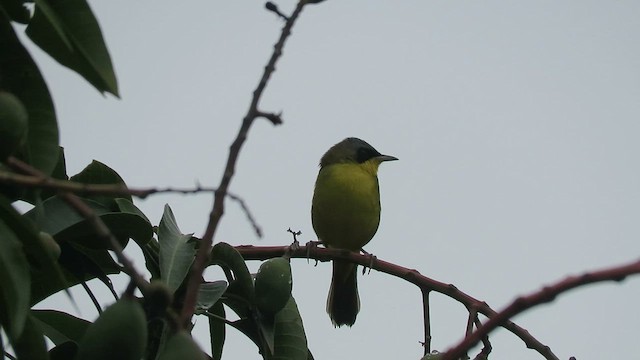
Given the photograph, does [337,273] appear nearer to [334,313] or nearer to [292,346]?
[334,313]

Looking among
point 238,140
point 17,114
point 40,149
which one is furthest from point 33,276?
point 238,140

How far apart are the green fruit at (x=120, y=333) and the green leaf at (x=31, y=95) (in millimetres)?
780

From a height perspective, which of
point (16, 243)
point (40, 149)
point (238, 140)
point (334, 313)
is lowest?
point (334, 313)

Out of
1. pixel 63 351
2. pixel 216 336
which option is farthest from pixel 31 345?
pixel 216 336

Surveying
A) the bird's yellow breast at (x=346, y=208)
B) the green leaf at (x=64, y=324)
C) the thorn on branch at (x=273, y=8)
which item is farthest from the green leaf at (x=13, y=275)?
the bird's yellow breast at (x=346, y=208)

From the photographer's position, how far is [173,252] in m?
2.35

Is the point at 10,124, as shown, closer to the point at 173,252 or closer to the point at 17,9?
the point at 17,9

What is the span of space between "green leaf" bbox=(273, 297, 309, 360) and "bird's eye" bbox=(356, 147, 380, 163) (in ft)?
12.8

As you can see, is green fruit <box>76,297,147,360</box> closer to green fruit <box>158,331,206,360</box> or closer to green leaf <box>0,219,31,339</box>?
green fruit <box>158,331,206,360</box>

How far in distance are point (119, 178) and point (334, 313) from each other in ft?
10.8

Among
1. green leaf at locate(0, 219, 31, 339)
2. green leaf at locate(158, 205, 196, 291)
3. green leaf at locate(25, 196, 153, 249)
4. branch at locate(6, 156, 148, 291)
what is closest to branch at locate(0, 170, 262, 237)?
branch at locate(6, 156, 148, 291)

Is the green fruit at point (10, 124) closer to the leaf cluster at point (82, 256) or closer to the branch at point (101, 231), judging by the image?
the leaf cluster at point (82, 256)

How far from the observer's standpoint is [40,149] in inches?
72.4

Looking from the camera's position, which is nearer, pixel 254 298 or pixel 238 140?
pixel 238 140
